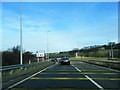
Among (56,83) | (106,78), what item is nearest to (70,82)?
(56,83)

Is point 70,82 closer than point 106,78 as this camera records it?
Yes

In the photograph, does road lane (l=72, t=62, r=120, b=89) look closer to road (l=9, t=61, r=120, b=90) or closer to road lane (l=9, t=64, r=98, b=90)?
road (l=9, t=61, r=120, b=90)

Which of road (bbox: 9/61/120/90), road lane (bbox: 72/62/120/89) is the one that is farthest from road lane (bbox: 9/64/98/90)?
road lane (bbox: 72/62/120/89)

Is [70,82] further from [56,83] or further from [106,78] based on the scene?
[106,78]

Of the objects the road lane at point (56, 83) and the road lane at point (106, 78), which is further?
the road lane at point (106, 78)

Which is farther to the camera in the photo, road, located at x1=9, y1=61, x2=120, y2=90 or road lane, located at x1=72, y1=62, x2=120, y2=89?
road lane, located at x1=72, y1=62, x2=120, y2=89

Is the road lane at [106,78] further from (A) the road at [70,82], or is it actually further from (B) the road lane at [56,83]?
(B) the road lane at [56,83]

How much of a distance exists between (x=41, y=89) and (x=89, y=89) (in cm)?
233

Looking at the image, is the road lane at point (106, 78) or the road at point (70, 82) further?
the road lane at point (106, 78)

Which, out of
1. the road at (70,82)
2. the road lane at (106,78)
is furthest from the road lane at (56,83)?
the road lane at (106,78)

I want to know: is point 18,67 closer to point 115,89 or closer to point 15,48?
point 115,89

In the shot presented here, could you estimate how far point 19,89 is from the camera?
8617 mm

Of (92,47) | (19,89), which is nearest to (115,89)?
(19,89)

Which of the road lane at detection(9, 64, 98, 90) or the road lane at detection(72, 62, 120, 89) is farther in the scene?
the road lane at detection(72, 62, 120, 89)
